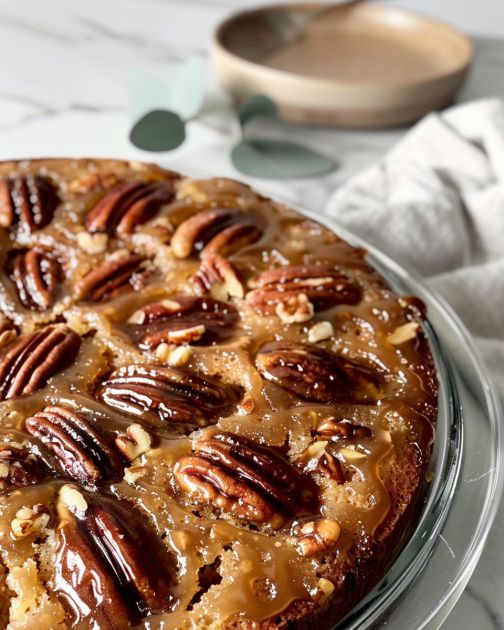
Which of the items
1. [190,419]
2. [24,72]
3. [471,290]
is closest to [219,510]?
[190,419]

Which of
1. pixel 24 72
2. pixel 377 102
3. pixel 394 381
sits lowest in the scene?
pixel 24 72

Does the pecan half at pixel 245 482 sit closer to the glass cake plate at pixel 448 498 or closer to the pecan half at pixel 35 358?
the glass cake plate at pixel 448 498

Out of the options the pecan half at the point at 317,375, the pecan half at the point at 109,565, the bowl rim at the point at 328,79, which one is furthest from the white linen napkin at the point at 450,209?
the pecan half at the point at 109,565

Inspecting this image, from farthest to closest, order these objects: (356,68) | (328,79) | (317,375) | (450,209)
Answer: (356,68), (328,79), (450,209), (317,375)

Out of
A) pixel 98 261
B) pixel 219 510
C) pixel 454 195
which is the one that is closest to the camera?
pixel 219 510

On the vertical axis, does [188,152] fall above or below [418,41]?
below

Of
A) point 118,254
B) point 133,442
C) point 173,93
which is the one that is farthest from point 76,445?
point 173,93

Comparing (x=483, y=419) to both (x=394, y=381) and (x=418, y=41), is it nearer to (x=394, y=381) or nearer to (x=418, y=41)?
(x=394, y=381)

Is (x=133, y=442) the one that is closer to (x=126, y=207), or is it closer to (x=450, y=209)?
(x=126, y=207)
